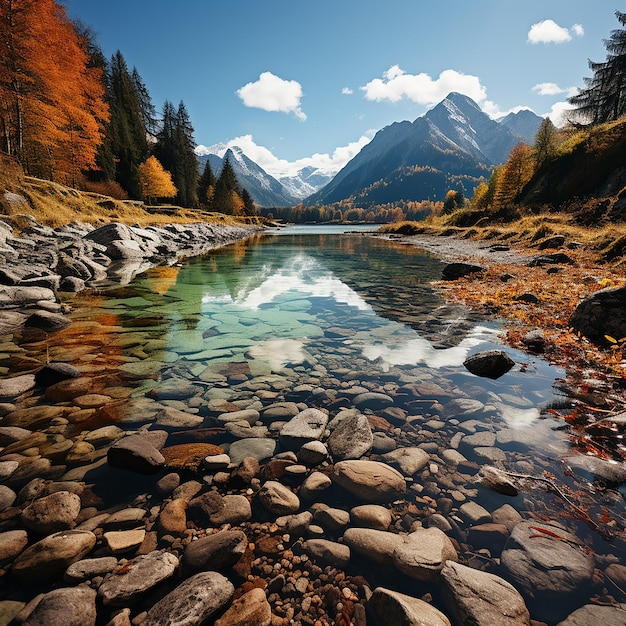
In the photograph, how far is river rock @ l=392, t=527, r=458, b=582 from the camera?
7.69 feet

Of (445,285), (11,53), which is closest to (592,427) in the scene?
(445,285)

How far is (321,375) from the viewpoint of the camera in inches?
227

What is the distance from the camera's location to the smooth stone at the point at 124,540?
2.46 m

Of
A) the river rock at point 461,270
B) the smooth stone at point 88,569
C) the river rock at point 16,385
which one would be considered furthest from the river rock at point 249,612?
the river rock at point 461,270

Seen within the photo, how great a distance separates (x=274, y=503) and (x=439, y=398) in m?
3.09

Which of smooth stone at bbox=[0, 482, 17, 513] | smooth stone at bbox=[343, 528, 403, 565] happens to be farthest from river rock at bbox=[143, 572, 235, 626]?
smooth stone at bbox=[0, 482, 17, 513]

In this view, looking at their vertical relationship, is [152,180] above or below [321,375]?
above

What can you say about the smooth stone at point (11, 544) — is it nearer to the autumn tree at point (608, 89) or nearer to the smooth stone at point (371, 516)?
the smooth stone at point (371, 516)

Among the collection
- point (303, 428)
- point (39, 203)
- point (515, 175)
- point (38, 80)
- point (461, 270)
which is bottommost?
point (303, 428)

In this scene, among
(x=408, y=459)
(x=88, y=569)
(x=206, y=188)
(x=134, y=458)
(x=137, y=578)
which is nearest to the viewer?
(x=137, y=578)

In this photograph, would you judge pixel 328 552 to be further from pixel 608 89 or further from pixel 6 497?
pixel 608 89

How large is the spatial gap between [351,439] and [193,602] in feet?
7.33

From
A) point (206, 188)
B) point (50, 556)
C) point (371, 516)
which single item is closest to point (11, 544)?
point (50, 556)

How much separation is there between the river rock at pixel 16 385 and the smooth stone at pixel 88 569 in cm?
360
